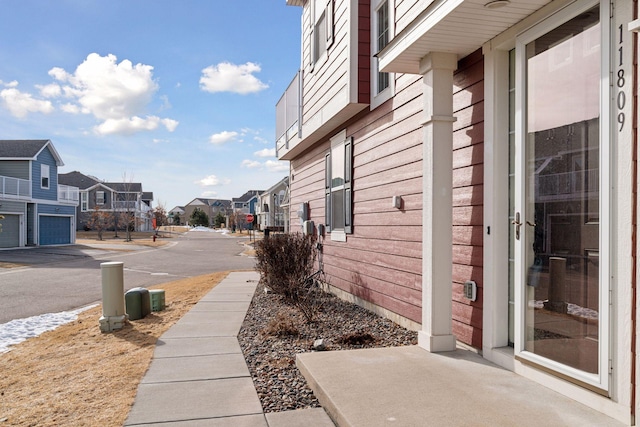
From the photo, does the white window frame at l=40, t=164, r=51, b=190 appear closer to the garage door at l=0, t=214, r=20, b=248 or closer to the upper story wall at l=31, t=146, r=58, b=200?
the upper story wall at l=31, t=146, r=58, b=200

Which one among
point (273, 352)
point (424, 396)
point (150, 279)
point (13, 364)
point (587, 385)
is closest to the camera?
point (587, 385)

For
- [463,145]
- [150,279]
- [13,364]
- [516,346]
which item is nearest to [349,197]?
[463,145]

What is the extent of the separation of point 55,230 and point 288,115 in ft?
92.0

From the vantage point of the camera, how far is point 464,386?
3301mm

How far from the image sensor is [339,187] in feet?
28.3

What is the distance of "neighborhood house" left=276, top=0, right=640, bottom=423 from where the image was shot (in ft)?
9.00

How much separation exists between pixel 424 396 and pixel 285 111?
9632mm

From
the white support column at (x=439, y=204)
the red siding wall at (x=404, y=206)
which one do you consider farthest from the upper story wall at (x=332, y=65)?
the white support column at (x=439, y=204)

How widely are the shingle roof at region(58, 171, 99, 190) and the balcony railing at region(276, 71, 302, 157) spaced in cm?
4872

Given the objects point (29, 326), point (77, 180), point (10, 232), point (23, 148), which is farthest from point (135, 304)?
point (77, 180)

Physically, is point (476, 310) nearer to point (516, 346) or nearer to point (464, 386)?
point (516, 346)

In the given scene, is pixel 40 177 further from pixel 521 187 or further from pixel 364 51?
pixel 521 187

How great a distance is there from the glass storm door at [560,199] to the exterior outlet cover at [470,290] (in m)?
0.51

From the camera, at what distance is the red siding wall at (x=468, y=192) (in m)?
4.20
